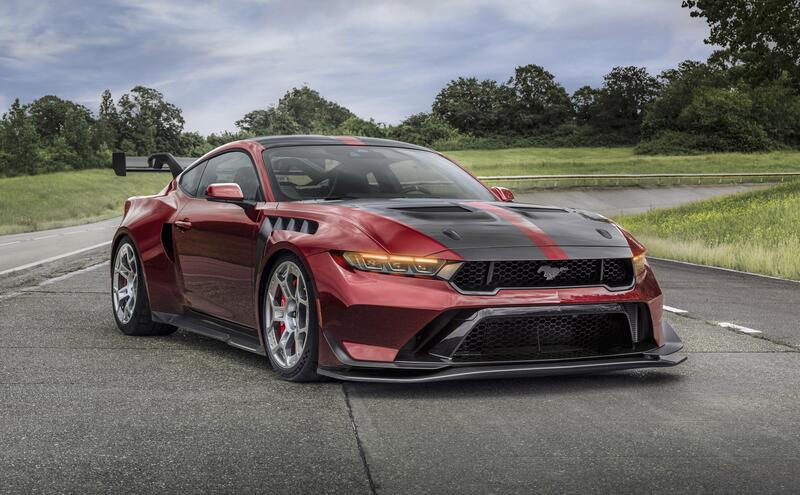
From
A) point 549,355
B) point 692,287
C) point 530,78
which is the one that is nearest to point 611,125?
point 530,78

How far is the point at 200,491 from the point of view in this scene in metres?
3.91

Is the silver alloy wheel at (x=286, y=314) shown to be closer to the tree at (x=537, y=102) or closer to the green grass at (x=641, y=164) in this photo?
the green grass at (x=641, y=164)

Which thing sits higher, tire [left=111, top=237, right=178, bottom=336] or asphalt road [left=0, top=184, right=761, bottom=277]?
tire [left=111, top=237, right=178, bottom=336]

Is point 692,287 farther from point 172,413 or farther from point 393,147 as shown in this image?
point 172,413

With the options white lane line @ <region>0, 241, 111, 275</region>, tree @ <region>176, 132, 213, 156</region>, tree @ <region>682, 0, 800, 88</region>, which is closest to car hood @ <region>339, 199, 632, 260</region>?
white lane line @ <region>0, 241, 111, 275</region>

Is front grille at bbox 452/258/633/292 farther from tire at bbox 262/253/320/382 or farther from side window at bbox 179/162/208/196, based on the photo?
side window at bbox 179/162/208/196

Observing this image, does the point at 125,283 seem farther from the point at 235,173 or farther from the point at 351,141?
the point at 351,141

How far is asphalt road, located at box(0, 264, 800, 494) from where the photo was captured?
4.08 meters

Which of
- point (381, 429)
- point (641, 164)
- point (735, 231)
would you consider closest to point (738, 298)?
point (381, 429)

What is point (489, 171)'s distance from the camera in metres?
70.1

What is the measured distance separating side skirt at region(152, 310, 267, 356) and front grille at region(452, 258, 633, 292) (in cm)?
145

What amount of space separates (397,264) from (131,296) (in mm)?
3197

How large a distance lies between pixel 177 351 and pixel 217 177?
1212 mm

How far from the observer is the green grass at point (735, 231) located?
1711 centimetres
